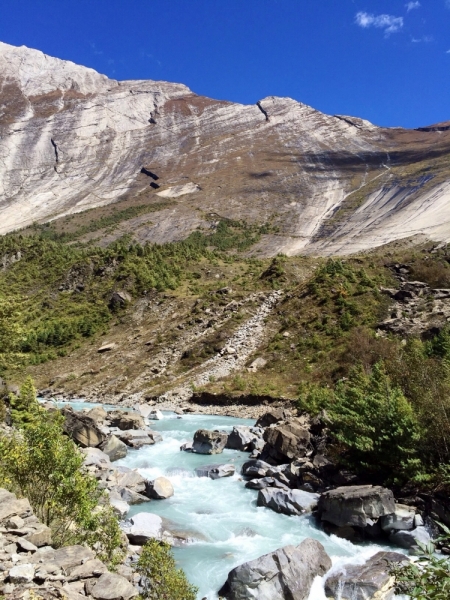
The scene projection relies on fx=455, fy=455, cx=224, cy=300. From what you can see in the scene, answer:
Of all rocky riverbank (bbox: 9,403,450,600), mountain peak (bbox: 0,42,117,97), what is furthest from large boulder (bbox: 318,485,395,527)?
mountain peak (bbox: 0,42,117,97)

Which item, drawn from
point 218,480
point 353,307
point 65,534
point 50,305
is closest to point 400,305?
point 353,307

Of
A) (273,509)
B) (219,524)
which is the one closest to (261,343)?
(273,509)

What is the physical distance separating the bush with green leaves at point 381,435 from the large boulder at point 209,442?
5.11 m

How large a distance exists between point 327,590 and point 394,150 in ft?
422

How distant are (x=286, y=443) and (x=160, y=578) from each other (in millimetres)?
9274

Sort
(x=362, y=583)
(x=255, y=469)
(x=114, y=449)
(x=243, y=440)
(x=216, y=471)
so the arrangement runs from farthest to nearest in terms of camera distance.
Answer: (x=243, y=440) < (x=114, y=449) < (x=216, y=471) < (x=255, y=469) < (x=362, y=583)

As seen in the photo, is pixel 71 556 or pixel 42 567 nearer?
pixel 42 567

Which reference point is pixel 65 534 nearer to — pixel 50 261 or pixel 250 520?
pixel 250 520

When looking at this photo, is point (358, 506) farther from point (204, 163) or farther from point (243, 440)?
point (204, 163)

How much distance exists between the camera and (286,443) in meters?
14.9

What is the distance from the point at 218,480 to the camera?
1412cm

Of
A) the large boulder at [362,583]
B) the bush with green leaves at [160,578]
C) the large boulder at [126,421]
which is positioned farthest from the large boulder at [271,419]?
the bush with green leaves at [160,578]

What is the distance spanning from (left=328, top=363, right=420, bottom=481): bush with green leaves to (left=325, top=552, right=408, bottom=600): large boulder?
11.8 feet

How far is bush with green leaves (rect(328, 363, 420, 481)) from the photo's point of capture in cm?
1157
